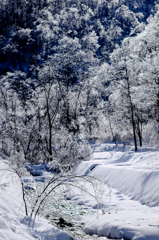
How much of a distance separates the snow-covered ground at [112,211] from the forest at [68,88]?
619 centimetres

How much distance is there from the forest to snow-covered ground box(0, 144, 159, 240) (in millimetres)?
6185

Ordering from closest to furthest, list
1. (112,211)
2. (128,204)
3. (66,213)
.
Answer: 1. (112,211)
2. (66,213)
3. (128,204)

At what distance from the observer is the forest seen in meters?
15.7

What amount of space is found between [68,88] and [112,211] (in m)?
17.9

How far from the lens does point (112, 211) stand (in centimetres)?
650

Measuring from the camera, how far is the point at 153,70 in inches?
596

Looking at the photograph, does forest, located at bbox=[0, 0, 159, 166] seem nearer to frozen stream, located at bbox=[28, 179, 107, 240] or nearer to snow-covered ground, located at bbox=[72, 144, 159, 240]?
snow-covered ground, located at bbox=[72, 144, 159, 240]

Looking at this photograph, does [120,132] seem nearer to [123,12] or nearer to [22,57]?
[22,57]

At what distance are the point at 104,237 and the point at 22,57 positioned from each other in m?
57.8

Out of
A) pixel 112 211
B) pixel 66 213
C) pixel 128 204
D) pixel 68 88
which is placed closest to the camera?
pixel 112 211

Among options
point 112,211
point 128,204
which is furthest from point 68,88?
point 112,211

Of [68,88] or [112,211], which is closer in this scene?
[112,211]

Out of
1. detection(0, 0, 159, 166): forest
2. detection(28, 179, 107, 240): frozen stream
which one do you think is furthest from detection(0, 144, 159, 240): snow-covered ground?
detection(0, 0, 159, 166): forest

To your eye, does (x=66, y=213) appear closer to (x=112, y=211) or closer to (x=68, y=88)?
(x=112, y=211)
